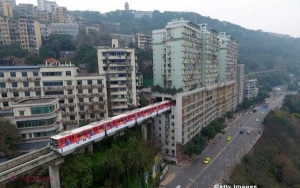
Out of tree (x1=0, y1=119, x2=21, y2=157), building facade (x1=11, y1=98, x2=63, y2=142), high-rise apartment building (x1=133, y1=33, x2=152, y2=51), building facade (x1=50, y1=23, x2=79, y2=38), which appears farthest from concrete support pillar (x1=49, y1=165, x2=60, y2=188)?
building facade (x1=50, y1=23, x2=79, y2=38)

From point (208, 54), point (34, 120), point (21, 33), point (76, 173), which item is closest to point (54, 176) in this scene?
point (76, 173)

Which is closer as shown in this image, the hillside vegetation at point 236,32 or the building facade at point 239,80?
the building facade at point 239,80

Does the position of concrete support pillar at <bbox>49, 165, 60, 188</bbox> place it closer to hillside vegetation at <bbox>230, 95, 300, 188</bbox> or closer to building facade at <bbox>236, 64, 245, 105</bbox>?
hillside vegetation at <bbox>230, 95, 300, 188</bbox>

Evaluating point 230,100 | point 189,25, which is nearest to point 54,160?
point 189,25

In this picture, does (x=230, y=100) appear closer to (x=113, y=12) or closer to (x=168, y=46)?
(x=168, y=46)

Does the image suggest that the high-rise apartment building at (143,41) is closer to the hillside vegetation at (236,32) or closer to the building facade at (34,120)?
the hillside vegetation at (236,32)

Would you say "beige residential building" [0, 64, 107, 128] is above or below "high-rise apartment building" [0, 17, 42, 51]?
below

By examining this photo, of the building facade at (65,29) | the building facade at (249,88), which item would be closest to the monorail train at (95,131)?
the building facade at (249,88)
